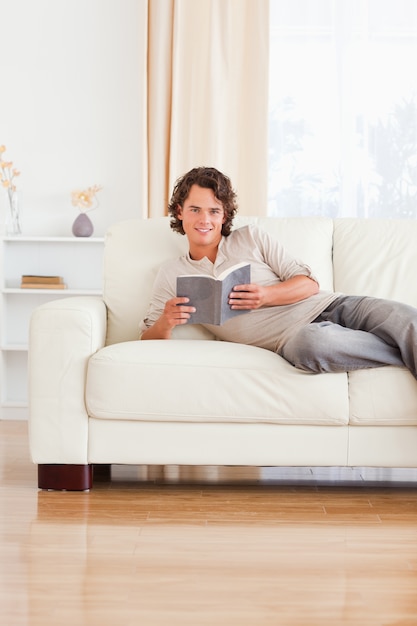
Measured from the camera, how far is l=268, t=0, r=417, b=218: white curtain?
4.57 metres

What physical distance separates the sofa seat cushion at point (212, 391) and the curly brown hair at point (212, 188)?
630mm

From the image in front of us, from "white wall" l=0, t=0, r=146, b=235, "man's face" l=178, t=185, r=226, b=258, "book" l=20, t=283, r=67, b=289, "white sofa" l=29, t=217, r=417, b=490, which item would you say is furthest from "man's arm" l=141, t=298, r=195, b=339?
"white wall" l=0, t=0, r=146, b=235

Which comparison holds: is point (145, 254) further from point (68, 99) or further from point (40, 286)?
point (68, 99)

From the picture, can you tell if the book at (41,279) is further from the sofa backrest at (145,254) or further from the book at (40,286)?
the sofa backrest at (145,254)

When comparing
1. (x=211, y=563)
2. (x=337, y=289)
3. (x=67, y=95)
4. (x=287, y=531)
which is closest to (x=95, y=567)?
(x=211, y=563)

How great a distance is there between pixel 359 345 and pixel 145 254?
0.93 metres

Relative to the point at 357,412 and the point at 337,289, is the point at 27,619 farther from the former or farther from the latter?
the point at 337,289

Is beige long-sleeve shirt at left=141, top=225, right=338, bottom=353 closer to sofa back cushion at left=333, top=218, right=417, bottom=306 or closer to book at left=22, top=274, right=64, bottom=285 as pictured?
sofa back cushion at left=333, top=218, right=417, bottom=306

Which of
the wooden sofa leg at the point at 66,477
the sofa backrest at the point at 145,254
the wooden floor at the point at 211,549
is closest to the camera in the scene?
the wooden floor at the point at 211,549

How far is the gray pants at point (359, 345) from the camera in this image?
265cm

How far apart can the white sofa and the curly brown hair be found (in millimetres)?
531

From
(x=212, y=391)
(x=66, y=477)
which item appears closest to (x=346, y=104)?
(x=212, y=391)

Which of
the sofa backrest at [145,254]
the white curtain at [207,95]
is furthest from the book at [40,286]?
the sofa backrest at [145,254]

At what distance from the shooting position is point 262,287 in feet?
9.65
